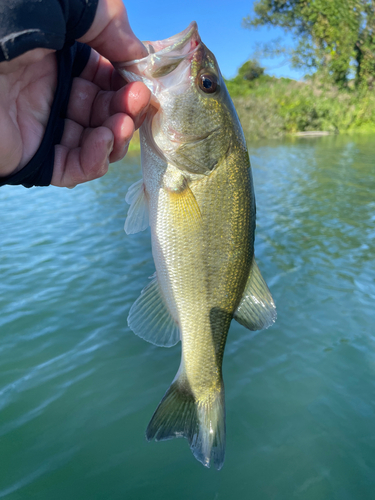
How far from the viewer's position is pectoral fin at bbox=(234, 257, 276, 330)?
247 cm

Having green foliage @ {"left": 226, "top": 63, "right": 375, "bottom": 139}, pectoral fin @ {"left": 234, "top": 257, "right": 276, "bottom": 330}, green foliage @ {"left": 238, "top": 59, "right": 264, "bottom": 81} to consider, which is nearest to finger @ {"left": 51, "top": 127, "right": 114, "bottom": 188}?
pectoral fin @ {"left": 234, "top": 257, "right": 276, "bottom": 330}

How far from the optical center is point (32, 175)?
7.42 ft

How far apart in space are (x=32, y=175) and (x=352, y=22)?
42.2m

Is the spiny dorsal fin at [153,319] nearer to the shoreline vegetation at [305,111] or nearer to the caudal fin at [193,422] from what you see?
the caudal fin at [193,422]

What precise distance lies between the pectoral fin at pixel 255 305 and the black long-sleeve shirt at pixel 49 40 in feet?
4.60

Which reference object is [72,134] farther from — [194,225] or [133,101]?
[194,225]

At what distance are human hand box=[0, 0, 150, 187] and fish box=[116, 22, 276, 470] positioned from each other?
140 mm

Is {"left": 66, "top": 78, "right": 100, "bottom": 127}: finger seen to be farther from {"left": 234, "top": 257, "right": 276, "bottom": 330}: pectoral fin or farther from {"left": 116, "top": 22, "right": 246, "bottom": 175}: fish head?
{"left": 234, "top": 257, "right": 276, "bottom": 330}: pectoral fin

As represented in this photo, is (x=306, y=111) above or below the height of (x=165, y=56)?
above

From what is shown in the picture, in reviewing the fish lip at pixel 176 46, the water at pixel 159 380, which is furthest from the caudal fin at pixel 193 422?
the fish lip at pixel 176 46

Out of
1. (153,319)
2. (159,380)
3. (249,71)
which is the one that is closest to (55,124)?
(153,319)

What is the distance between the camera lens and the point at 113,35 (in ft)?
6.81

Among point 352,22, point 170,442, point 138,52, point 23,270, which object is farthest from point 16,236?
point 352,22

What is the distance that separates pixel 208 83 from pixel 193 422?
2066mm
